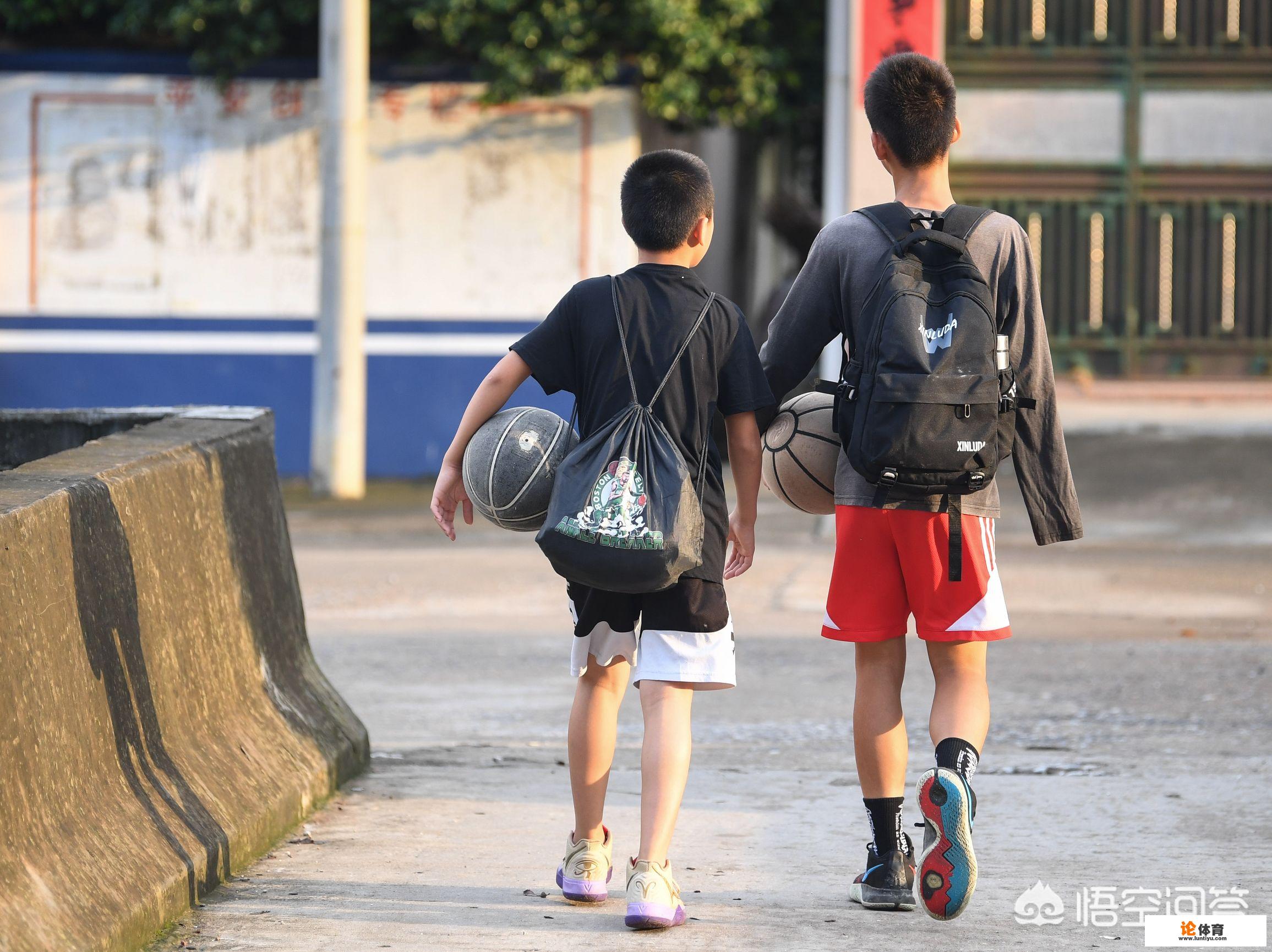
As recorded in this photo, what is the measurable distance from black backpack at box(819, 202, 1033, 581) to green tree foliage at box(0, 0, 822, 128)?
8139 mm

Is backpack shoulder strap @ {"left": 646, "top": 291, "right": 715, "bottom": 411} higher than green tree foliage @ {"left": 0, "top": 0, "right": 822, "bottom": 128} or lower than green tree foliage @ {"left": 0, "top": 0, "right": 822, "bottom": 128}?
lower

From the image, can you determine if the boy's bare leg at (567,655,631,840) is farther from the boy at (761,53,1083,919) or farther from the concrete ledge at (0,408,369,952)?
the concrete ledge at (0,408,369,952)

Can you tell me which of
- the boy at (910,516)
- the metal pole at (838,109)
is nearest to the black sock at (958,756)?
the boy at (910,516)

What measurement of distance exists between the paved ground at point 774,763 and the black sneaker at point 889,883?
0.17 feet

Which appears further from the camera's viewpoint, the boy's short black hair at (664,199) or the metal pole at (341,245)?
the metal pole at (341,245)

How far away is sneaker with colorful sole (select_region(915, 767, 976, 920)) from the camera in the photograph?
10.5ft

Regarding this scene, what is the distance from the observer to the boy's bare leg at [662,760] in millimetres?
3461

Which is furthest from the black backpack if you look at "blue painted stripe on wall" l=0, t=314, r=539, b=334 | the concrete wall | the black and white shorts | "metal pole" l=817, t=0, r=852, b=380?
"blue painted stripe on wall" l=0, t=314, r=539, b=334

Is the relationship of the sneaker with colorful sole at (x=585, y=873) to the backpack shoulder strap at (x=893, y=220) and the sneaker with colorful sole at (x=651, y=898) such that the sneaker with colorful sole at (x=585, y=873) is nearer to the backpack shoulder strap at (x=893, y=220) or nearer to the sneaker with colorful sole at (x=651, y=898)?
the sneaker with colorful sole at (x=651, y=898)

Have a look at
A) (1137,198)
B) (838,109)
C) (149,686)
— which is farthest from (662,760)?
(1137,198)

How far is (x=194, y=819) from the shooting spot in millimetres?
3646

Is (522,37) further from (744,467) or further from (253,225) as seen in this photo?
(744,467)

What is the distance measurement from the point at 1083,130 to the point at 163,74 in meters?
6.62

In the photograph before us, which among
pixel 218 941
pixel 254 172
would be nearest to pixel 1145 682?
pixel 218 941
